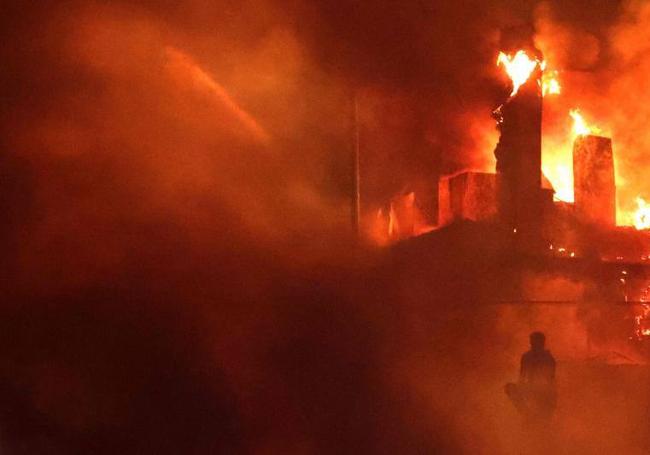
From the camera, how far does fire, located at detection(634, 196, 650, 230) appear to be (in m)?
14.3

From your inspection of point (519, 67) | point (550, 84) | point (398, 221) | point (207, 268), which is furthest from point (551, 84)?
point (207, 268)

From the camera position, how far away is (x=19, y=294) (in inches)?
400

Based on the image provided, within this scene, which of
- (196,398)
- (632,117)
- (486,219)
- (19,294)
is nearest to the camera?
(196,398)

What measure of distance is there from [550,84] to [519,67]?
2.22m

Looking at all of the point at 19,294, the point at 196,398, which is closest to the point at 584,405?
the point at 196,398

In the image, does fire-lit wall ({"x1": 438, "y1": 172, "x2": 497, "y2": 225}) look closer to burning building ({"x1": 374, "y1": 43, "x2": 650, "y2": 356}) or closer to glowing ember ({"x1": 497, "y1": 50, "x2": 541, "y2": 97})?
burning building ({"x1": 374, "y1": 43, "x2": 650, "y2": 356})

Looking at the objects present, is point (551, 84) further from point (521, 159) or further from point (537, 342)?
point (537, 342)

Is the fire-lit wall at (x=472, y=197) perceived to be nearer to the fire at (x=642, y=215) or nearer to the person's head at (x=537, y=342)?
the fire at (x=642, y=215)

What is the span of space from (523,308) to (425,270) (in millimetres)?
1579

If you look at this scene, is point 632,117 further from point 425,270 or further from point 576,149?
point 425,270

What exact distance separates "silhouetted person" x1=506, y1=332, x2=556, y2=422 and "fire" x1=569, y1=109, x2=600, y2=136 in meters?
9.00

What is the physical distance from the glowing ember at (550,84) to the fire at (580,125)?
59 cm

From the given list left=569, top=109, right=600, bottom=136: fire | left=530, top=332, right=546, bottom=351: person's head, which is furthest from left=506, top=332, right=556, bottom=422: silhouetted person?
left=569, top=109, right=600, bottom=136: fire

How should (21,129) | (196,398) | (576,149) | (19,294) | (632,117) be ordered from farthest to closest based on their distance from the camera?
1. (632,117)
2. (576,149)
3. (21,129)
4. (19,294)
5. (196,398)
